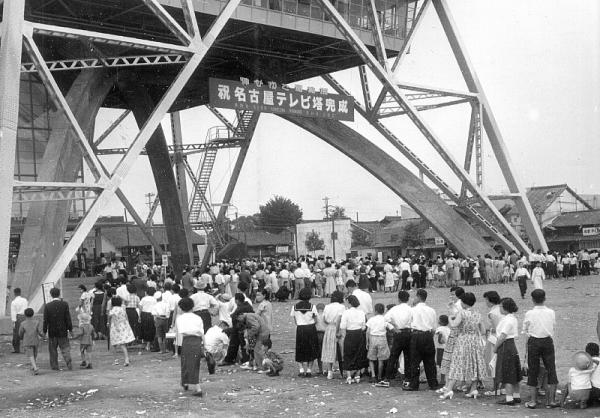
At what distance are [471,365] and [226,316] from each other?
6.03 m

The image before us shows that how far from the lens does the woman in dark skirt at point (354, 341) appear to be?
11.6 m

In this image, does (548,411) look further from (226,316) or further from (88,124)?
(88,124)

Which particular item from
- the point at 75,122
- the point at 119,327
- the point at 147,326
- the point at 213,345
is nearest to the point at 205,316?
the point at 119,327

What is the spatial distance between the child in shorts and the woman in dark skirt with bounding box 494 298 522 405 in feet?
6.75

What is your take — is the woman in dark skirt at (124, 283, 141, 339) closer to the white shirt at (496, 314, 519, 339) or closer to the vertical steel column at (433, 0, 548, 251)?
the white shirt at (496, 314, 519, 339)

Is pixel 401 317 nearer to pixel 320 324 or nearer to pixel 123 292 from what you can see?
pixel 320 324

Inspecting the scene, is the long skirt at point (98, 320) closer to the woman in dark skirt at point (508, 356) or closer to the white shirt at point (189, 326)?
the white shirt at point (189, 326)

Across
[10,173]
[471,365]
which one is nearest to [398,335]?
[471,365]

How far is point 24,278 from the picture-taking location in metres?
22.6

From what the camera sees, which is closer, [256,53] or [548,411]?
[548,411]

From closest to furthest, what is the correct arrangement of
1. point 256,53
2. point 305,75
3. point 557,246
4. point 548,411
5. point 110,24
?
1. point 548,411
2. point 110,24
3. point 256,53
4. point 305,75
5. point 557,246

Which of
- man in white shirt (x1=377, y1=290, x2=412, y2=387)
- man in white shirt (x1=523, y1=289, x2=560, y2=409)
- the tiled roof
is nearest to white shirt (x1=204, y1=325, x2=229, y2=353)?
man in white shirt (x1=377, y1=290, x2=412, y2=387)

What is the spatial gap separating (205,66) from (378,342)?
81.3ft

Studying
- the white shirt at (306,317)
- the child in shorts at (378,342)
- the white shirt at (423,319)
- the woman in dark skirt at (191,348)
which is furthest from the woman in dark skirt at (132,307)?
the white shirt at (423,319)
